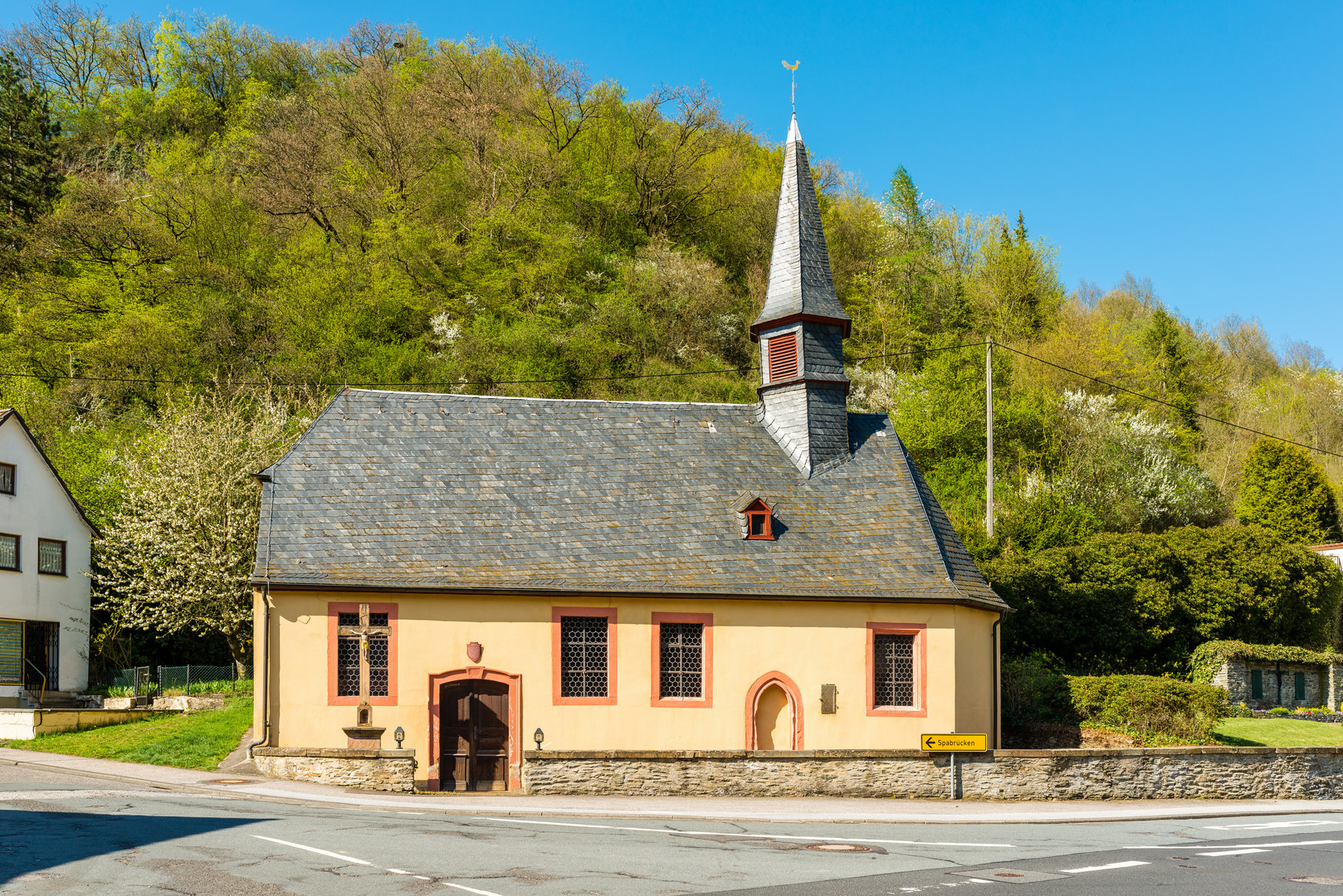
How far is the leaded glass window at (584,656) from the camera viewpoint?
2341cm

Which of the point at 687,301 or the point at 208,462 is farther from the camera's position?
the point at 687,301

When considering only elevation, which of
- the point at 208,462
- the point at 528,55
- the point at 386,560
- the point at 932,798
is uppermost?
the point at 528,55

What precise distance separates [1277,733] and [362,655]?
23967mm

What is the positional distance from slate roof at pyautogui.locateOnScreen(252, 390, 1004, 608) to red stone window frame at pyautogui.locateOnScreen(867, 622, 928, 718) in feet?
2.42

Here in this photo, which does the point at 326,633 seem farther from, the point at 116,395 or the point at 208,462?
the point at 116,395

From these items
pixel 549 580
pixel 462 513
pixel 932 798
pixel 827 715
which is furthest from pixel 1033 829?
pixel 462 513

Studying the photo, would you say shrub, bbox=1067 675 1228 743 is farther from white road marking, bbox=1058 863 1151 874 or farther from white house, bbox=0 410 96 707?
white house, bbox=0 410 96 707

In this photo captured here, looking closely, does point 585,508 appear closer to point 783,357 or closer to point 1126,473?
point 783,357

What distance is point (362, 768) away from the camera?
20.5 metres

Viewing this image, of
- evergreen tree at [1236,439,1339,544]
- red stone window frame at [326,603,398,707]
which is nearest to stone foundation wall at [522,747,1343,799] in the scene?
red stone window frame at [326,603,398,707]

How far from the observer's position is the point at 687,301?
47.4 meters

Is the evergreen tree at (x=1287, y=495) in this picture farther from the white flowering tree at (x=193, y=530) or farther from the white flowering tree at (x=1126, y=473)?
the white flowering tree at (x=193, y=530)

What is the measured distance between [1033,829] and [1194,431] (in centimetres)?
4303

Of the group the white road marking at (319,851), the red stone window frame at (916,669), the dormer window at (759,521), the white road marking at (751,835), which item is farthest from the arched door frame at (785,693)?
the white road marking at (319,851)
